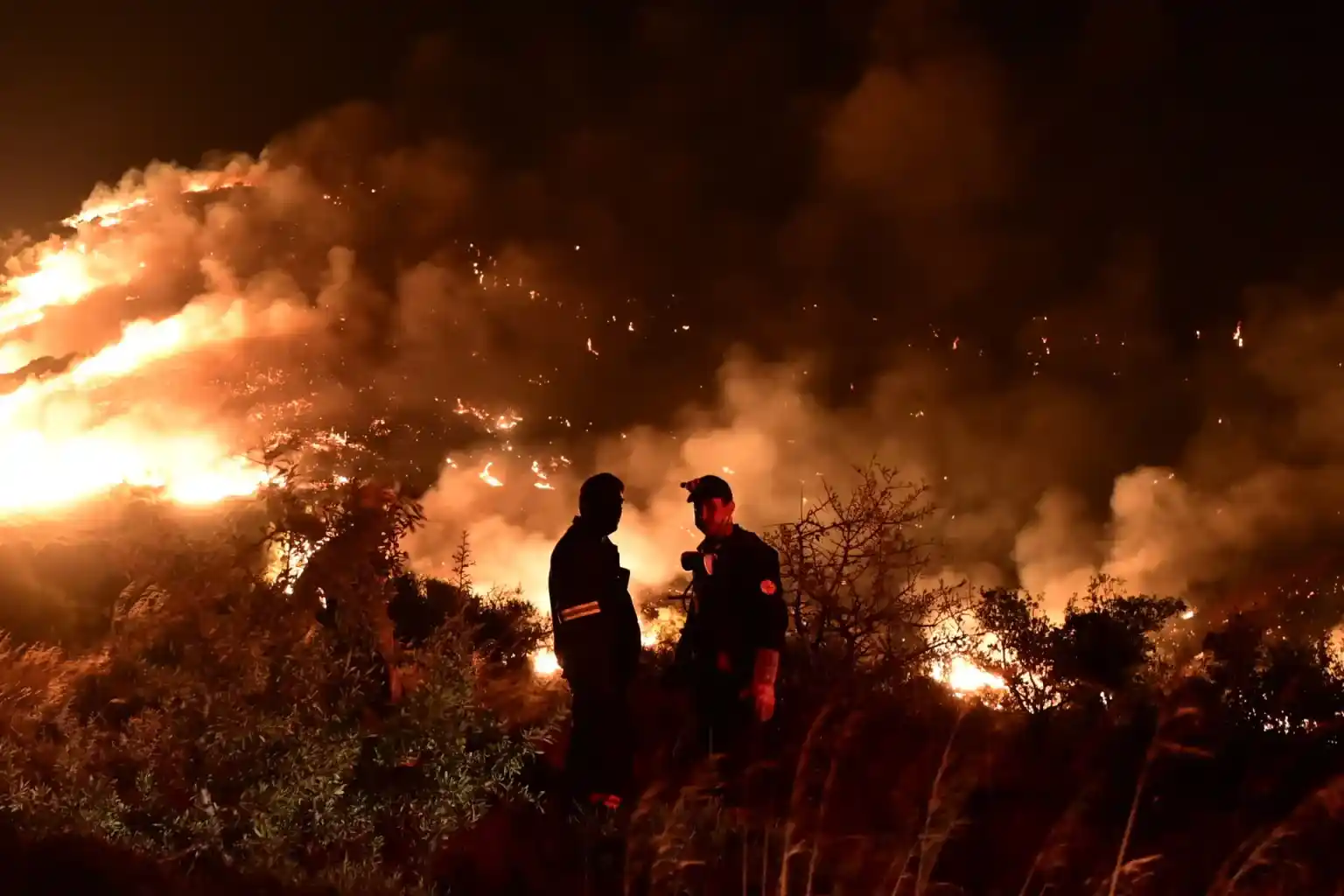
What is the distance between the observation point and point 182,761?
384 cm

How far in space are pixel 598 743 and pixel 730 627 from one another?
2.89ft

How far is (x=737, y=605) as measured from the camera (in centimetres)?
475

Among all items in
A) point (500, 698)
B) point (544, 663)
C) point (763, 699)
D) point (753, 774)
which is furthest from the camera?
point (544, 663)

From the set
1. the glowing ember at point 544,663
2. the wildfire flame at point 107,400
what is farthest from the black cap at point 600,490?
the glowing ember at point 544,663

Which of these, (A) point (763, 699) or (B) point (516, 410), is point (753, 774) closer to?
(A) point (763, 699)

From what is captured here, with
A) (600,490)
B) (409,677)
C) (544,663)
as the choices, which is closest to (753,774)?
(600,490)

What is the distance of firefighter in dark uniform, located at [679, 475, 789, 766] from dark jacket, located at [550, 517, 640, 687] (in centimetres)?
40

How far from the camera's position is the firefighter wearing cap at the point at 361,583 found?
4852 millimetres

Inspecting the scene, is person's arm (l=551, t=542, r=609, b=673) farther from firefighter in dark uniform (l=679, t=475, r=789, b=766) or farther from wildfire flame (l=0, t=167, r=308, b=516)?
wildfire flame (l=0, t=167, r=308, b=516)

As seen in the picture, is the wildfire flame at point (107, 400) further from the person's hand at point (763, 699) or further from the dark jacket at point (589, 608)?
the person's hand at point (763, 699)

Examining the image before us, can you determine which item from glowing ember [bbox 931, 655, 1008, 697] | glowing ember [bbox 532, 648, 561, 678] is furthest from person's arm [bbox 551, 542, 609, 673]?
glowing ember [bbox 931, 655, 1008, 697]

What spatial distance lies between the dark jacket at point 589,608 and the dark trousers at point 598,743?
113 millimetres

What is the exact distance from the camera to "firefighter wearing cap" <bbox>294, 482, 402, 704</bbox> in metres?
4.85

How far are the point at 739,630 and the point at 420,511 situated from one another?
197 centimetres
